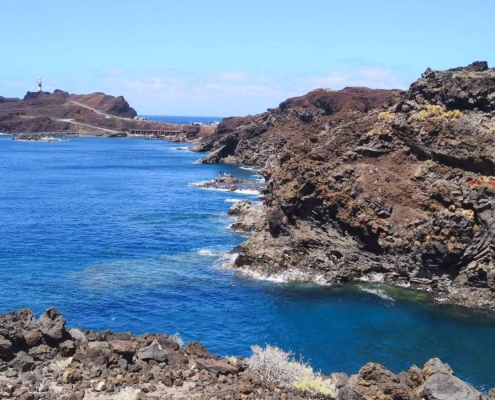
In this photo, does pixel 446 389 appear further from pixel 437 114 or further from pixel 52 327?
pixel 437 114

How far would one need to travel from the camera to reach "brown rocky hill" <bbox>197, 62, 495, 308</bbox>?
4459 cm

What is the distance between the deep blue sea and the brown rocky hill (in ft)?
9.60

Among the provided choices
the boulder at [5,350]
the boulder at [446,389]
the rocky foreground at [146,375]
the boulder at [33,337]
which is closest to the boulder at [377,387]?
the rocky foreground at [146,375]

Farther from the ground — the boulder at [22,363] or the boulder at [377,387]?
the boulder at [377,387]

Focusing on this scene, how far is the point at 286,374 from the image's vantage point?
24.7m

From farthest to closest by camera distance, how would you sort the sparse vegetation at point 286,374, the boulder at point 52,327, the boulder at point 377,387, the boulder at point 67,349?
1. the boulder at point 52,327
2. the boulder at point 67,349
3. the sparse vegetation at point 286,374
4. the boulder at point 377,387

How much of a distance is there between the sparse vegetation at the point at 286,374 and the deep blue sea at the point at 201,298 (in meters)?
6.97

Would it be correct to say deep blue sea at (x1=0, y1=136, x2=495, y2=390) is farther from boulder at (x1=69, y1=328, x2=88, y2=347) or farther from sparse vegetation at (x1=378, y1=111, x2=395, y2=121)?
sparse vegetation at (x1=378, y1=111, x2=395, y2=121)

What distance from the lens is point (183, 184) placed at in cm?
→ 10650

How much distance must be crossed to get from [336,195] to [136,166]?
308ft

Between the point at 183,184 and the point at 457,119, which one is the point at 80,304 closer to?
the point at 457,119

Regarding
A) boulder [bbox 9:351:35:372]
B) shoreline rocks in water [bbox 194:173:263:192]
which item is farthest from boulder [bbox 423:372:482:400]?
shoreline rocks in water [bbox 194:173:263:192]

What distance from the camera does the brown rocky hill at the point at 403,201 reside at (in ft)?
146

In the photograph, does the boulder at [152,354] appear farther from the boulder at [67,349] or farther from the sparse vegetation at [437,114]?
the sparse vegetation at [437,114]
